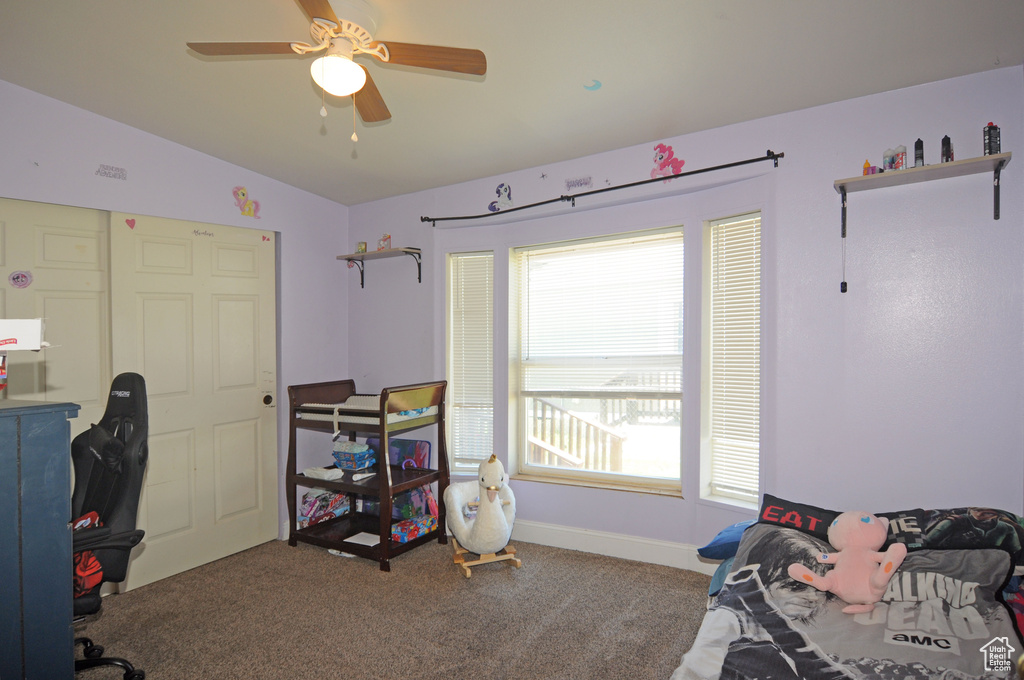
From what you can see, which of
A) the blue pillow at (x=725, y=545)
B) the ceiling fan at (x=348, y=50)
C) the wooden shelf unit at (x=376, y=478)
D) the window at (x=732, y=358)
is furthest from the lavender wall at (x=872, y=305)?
the ceiling fan at (x=348, y=50)

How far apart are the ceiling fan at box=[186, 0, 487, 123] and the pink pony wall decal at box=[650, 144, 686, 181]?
58.5 inches

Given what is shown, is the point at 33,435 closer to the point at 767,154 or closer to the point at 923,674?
the point at 923,674

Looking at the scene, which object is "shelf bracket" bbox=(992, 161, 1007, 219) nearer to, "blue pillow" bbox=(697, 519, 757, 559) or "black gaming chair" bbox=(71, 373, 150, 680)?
"blue pillow" bbox=(697, 519, 757, 559)

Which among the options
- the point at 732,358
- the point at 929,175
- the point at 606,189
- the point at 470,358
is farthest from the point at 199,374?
the point at 929,175

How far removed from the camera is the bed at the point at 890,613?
1.42m

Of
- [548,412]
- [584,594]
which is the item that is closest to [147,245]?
[548,412]

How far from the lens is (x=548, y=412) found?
3.54 meters

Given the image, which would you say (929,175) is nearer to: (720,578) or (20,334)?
(720,578)

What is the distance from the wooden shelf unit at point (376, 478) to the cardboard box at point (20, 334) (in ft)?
5.40

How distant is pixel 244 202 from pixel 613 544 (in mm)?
3074

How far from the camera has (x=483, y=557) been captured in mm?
3018

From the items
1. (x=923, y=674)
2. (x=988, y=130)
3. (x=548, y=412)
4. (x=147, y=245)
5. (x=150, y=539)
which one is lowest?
(x=150, y=539)

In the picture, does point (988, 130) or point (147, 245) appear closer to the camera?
point (988, 130)

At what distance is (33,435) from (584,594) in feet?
7.42
